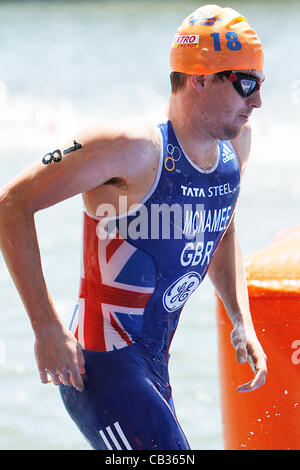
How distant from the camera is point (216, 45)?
236 centimetres

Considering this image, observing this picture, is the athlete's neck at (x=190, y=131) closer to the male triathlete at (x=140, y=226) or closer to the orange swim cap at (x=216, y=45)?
the male triathlete at (x=140, y=226)

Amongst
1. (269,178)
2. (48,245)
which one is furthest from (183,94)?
(269,178)

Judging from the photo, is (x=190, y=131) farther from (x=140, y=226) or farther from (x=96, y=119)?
(x=96, y=119)

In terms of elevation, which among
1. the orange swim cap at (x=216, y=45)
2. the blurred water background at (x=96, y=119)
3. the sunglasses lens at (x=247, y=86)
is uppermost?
the orange swim cap at (x=216, y=45)

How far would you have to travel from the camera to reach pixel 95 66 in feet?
59.3

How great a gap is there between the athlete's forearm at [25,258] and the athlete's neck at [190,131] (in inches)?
21.8

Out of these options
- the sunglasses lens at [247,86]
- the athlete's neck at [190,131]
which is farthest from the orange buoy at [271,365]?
the sunglasses lens at [247,86]

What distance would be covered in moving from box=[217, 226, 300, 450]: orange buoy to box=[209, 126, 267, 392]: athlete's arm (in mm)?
241

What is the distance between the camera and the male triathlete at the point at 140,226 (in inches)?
83.7

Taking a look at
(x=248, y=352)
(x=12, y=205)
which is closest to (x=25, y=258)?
(x=12, y=205)

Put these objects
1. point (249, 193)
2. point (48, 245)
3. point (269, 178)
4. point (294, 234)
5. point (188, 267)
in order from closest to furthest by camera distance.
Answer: point (188, 267) → point (294, 234) → point (48, 245) → point (249, 193) → point (269, 178)

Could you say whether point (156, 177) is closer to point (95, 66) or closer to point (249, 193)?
point (249, 193)

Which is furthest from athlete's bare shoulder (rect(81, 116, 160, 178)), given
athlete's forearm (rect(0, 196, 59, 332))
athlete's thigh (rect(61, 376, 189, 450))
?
athlete's thigh (rect(61, 376, 189, 450))

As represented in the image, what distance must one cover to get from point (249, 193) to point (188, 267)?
7528 mm
